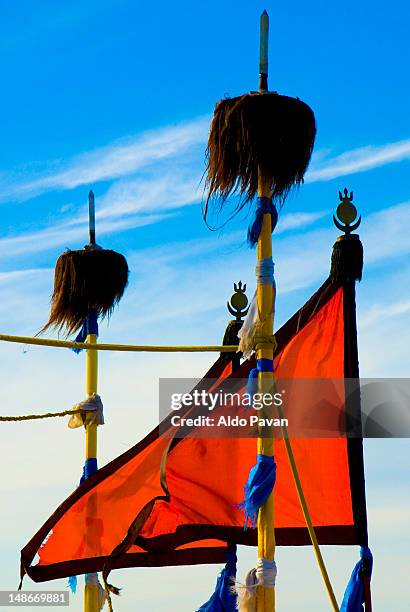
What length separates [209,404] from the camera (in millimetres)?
15023

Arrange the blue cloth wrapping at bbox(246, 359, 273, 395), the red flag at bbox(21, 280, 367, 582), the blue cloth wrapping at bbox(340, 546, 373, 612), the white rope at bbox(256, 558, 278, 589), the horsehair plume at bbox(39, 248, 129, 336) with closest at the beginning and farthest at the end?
1. the blue cloth wrapping at bbox(340, 546, 373, 612)
2. the white rope at bbox(256, 558, 278, 589)
3. the blue cloth wrapping at bbox(246, 359, 273, 395)
4. the red flag at bbox(21, 280, 367, 582)
5. the horsehair plume at bbox(39, 248, 129, 336)

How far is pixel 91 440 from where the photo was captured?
17375 millimetres

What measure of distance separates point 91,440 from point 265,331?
206 inches

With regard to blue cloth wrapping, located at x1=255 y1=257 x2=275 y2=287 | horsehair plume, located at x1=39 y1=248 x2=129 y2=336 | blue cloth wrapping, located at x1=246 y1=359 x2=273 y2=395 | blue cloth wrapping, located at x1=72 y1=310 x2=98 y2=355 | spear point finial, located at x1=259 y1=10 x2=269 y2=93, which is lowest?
blue cloth wrapping, located at x1=246 y1=359 x2=273 y2=395

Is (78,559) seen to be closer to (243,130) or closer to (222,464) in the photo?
(222,464)

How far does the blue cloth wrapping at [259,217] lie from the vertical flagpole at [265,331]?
0.05 meters

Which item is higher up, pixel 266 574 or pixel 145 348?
pixel 145 348

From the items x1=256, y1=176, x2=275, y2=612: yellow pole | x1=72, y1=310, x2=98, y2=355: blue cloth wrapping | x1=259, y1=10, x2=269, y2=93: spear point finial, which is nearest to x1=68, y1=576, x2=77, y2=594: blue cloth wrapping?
x1=72, y1=310, x2=98, y2=355: blue cloth wrapping

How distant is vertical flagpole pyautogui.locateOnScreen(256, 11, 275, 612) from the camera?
12469 mm

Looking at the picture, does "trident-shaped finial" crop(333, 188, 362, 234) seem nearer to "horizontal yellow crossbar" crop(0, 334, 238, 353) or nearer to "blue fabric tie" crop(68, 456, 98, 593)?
"horizontal yellow crossbar" crop(0, 334, 238, 353)

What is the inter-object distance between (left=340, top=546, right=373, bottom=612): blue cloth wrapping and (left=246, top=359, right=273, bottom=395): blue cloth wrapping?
2156 mm

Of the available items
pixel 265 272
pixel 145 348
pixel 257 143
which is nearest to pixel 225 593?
pixel 145 348

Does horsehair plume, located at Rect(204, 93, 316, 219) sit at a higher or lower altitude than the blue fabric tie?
higher

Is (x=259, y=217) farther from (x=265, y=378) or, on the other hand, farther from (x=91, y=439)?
(x=91, y=439)
